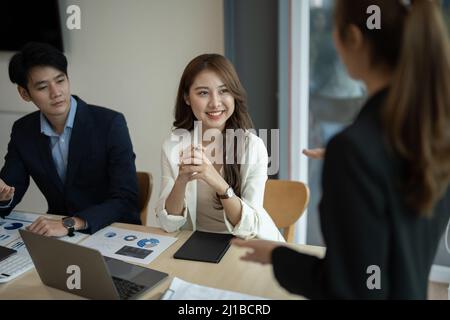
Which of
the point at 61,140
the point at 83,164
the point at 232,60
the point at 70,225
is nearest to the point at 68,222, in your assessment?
the point at 70,225

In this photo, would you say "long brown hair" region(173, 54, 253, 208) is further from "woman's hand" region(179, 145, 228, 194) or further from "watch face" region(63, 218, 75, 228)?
"watch face" region(63, 218, 75, 228)

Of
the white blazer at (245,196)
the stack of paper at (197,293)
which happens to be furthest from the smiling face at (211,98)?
the stack of paper at (197,293)

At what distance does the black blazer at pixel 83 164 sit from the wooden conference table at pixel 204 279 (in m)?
0.58

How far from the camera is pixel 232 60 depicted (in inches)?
95.1

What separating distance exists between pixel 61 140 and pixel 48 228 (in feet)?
1.67

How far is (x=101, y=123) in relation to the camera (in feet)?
6.15

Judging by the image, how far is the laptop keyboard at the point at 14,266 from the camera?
1233 mm

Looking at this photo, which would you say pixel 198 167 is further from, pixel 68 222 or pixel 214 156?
pixel 68 222

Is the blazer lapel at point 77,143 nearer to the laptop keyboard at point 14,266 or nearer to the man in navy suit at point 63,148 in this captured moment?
the man in navy suit at point 63,148

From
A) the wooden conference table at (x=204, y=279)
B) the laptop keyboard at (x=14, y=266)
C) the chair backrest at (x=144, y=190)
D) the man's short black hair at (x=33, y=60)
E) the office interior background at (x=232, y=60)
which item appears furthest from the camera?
the office interior background at (x=232, y=60)

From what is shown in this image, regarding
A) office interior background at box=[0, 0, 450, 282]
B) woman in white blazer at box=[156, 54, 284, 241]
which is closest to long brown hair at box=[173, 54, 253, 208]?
woman in white blazer at box=[156, 54, 284, 241]
